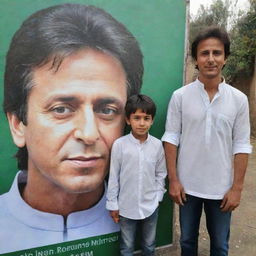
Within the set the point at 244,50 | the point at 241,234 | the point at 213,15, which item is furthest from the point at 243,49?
the point at 241,234

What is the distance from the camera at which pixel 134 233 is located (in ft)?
8.20

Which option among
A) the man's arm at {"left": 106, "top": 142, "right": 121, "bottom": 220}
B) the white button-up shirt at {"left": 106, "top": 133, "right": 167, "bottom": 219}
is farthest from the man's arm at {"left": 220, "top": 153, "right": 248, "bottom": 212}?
the man's arm at {"left": 106, "top": 142, "right": 121, "bottom": 220}

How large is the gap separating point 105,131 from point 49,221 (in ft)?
2.55

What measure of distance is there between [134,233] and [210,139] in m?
0.91

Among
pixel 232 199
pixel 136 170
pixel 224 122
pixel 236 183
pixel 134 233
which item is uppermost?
pixel 224 122

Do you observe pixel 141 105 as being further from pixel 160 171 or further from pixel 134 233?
pixel 134 233

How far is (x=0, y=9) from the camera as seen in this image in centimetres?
208

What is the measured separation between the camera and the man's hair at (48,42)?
2166 millimetres

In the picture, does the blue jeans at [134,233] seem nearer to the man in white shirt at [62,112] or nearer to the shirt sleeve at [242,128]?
the man in white shirt at [62,112]

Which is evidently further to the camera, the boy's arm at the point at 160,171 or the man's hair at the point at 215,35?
the boy's arm at the point at 160,171

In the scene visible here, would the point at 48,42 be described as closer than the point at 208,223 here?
Yes

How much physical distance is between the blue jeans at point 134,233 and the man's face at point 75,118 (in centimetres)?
40

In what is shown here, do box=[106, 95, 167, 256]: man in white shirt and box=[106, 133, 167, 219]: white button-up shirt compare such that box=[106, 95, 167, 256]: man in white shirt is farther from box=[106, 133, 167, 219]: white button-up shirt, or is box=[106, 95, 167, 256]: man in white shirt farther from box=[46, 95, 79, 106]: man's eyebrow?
box=[46, 95, 79, 106]: man's eyebrow

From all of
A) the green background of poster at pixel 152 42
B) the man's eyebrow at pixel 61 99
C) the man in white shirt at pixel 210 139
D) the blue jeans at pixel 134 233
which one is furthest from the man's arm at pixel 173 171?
the man's eyebrow at pixel 61 99
